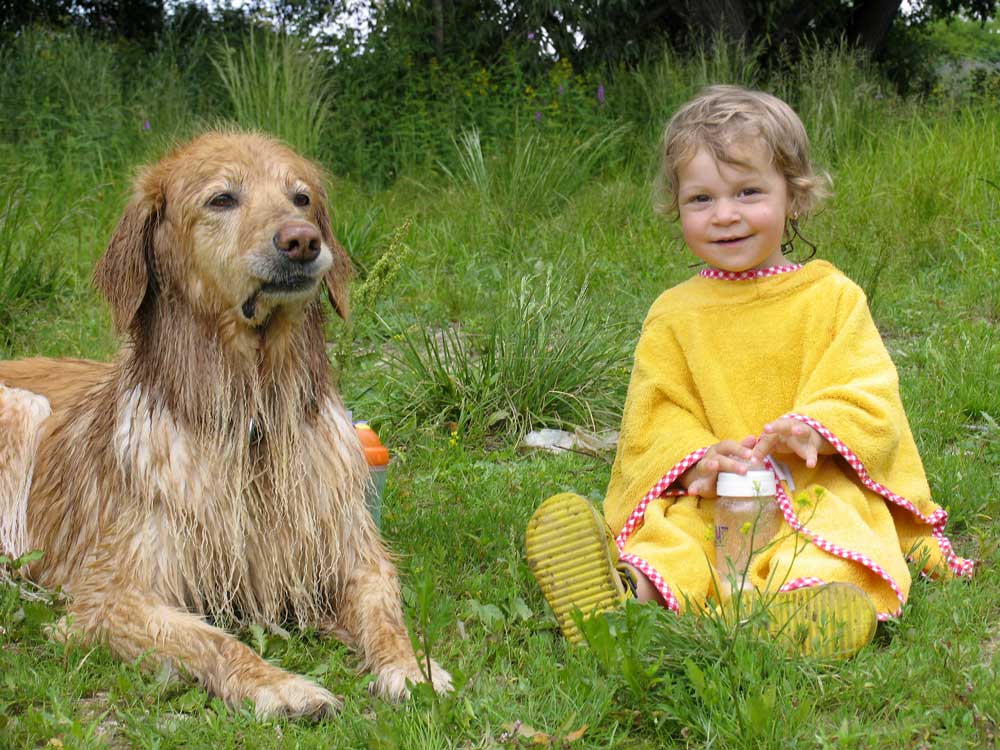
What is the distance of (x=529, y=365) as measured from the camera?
5203 millimetres

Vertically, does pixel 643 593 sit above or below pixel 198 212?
below

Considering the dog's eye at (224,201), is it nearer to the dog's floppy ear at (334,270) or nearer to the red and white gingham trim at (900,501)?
the dog's floppy ear at (334,270)

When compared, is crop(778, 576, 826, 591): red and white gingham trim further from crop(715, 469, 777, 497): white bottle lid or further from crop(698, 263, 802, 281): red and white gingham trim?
crop(698, 263, 802, 281): red and white gingham trim

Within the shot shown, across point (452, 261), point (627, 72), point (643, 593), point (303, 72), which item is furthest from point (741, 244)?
point (627, 72)

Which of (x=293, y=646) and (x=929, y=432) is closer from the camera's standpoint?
(x=293, y=646)

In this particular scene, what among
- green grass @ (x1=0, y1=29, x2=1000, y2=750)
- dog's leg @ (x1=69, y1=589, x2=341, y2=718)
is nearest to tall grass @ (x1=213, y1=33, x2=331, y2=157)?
green grass @ (x1=0, y1=29, x2=1000, y2=750)

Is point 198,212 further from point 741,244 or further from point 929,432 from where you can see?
point 929,432

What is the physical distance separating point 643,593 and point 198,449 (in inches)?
51.5

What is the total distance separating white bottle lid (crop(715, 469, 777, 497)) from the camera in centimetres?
307

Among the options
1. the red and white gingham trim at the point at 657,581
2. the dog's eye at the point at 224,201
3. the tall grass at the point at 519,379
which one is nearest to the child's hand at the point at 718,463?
the red and white gingham trim at the point at 657,581

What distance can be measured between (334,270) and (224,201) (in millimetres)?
491

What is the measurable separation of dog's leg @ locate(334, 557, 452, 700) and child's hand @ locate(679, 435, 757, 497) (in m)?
0.93

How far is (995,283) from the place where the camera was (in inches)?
245

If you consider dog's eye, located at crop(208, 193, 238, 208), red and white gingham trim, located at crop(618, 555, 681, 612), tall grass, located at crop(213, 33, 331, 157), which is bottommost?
red and white gingham trim, located at crop(618, 555, 681, 612)
